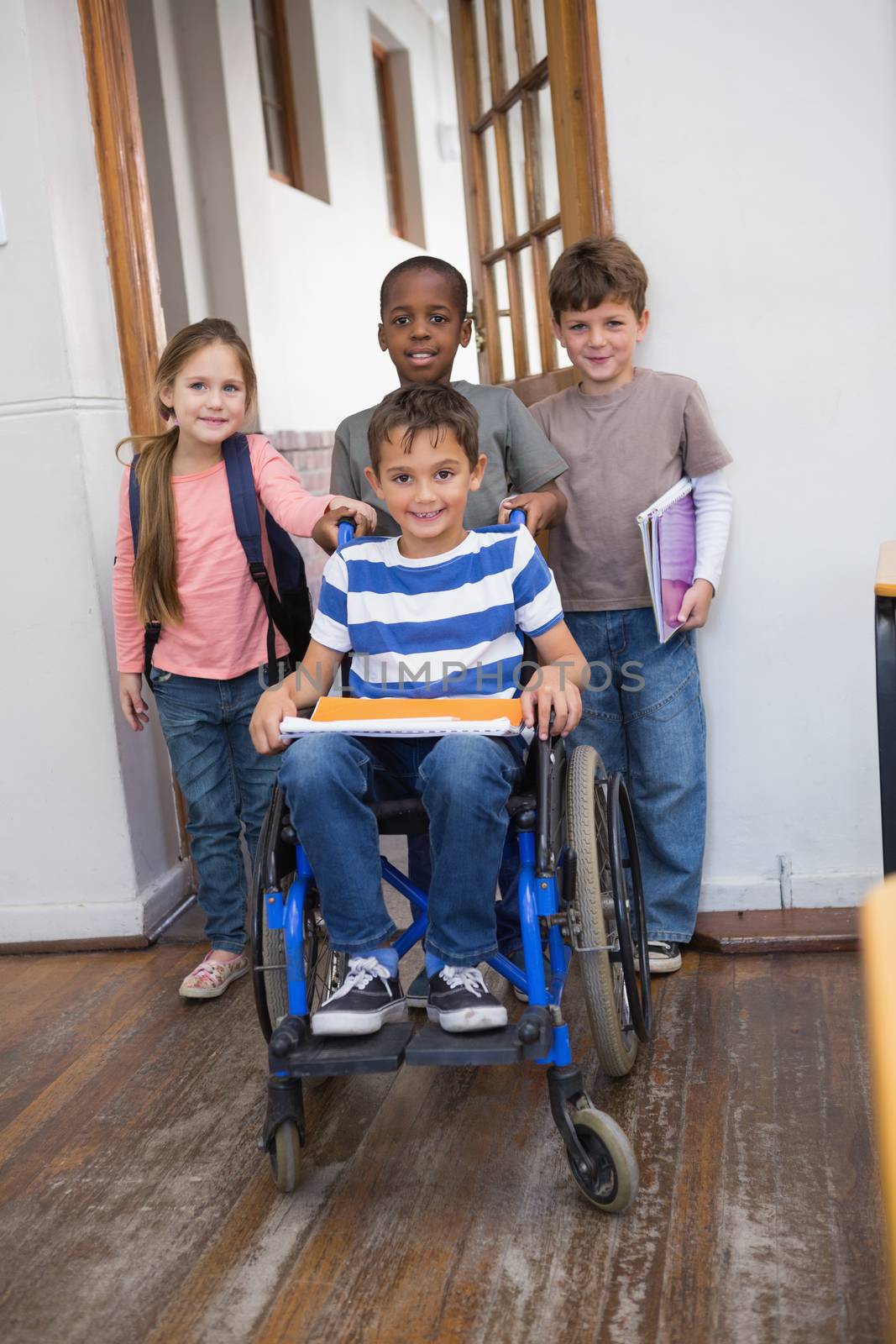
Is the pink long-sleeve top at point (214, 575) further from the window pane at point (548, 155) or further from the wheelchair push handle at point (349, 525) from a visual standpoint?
the window pane at point (548, 155)

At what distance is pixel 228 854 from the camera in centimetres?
240

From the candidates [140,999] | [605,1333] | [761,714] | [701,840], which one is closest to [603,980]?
[605,1333]

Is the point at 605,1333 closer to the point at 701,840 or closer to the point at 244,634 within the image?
the point at 701,840

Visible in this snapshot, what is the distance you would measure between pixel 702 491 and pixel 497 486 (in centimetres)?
40

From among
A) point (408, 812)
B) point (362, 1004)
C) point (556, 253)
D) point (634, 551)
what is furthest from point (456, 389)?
point (362, 1004)

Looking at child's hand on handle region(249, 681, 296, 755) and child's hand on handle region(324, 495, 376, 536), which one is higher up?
child's hand on handle region(324, 495, 376, 536)

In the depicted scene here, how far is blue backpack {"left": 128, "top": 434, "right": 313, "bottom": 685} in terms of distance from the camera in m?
2.23

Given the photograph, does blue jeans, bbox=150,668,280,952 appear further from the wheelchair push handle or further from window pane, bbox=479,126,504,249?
window pane, bbox=479,126,504,249

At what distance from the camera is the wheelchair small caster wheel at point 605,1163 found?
59.3 inches

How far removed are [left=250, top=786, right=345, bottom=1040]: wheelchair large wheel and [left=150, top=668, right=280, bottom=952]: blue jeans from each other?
1.59 ft

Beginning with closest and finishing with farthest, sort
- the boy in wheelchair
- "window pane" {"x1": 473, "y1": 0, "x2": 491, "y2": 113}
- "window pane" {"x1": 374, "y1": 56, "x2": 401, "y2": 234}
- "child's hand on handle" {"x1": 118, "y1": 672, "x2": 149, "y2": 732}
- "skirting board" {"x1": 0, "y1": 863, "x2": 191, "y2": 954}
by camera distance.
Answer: the boy in wheelchair
"child's hand on handle" {"x1": 118, "y1": 672, "x2": 149, "y2": 732}
"skirting board" {"x1": 0, "y1": 863, "x2": 191, "y2": 954}
"window pane" {"x1": 473, "y1": 0, "x2": 491, "y2": 113}
"window pane" {"x1": 374, "y1": 56, "x2": 401, "y2": 234}

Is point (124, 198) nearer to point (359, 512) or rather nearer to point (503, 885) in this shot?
point (359, 512)

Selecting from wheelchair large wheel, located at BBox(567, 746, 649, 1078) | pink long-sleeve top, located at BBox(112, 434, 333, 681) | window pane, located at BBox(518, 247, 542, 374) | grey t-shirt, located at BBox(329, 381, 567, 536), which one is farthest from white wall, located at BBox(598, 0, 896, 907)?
pink long-sleeve top, located at BBox(112, 434, 333, 681)

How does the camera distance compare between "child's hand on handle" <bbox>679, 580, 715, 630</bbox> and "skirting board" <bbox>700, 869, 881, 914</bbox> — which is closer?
"child's hand on handle" <bbox>679, 580, 715, 630</bbox>
